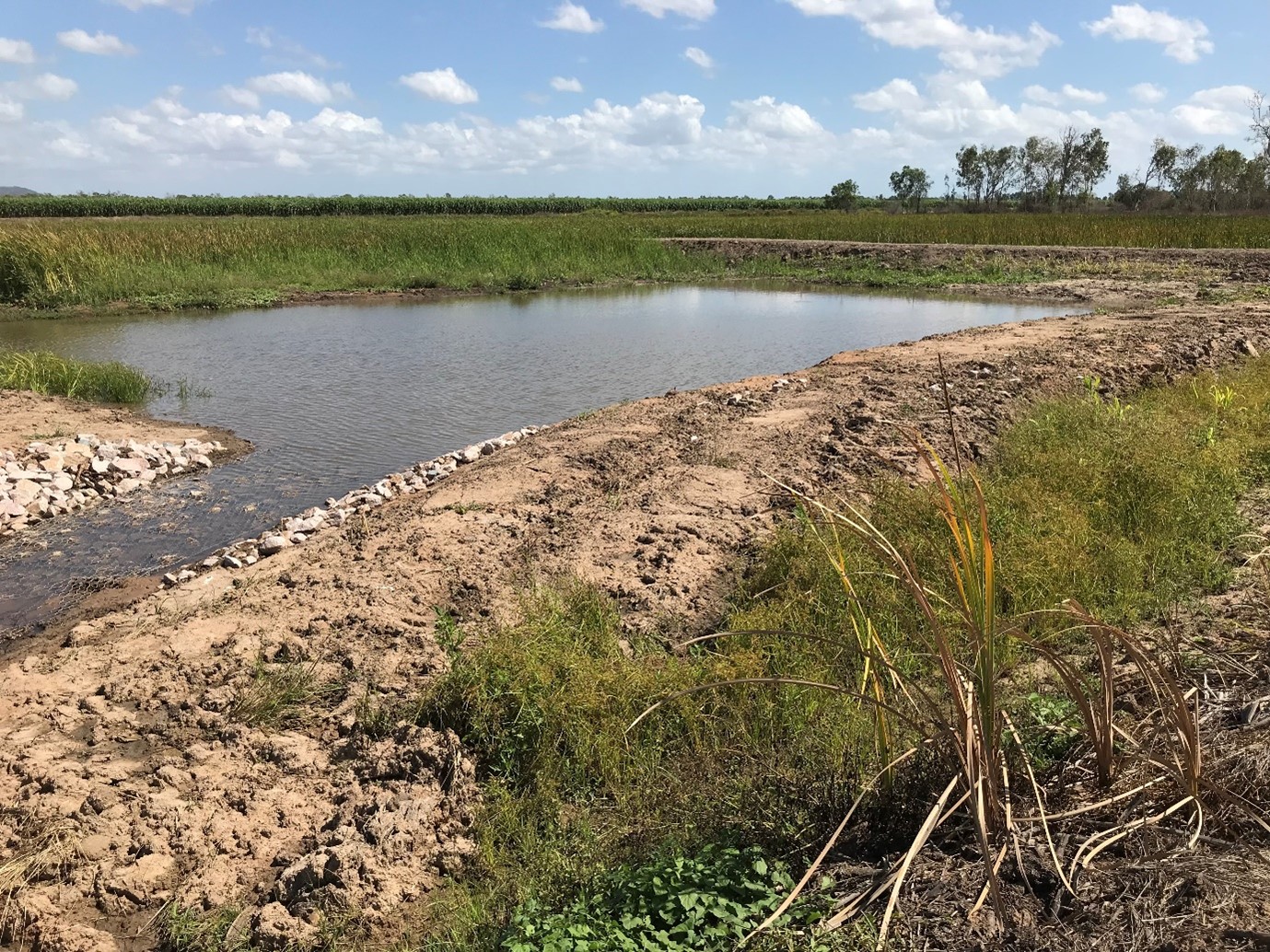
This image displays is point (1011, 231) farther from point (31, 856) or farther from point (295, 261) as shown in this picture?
point (31, 856)

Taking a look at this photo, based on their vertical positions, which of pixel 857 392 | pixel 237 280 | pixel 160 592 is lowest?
pixel 160 592

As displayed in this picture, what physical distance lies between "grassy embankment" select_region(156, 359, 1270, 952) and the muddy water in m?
4.02

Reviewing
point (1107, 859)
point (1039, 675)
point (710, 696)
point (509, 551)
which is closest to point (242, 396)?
point (509, 551)

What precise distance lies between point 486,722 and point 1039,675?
246 cm

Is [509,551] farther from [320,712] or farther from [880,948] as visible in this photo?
[880,948]

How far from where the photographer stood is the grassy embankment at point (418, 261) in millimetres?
19062

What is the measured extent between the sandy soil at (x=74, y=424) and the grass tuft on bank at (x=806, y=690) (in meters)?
6.45

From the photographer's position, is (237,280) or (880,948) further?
(237,280)

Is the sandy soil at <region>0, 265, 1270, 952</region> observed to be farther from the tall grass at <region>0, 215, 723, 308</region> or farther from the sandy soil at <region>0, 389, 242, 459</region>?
the tall grass at <region>0, 215, 723, 308</region>

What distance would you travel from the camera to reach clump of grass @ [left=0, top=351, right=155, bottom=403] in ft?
35.0

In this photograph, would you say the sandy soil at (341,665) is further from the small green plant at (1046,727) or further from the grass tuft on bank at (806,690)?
the small green plant at (1046,727)

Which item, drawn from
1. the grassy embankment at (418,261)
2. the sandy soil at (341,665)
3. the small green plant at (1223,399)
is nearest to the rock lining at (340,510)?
the sandy soil at (341,665)

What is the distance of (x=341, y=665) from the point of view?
13.7 ft

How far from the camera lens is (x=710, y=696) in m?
3.71
